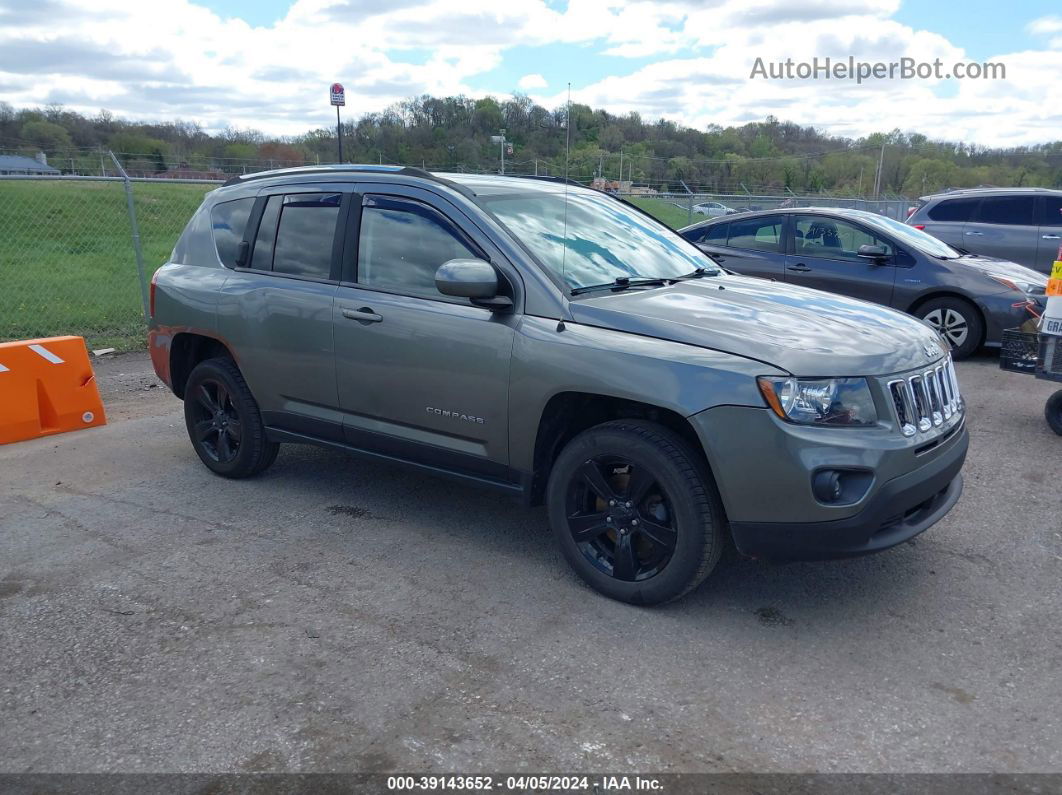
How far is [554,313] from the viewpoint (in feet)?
13.1

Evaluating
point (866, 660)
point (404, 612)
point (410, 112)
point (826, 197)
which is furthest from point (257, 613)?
point (826, 197)

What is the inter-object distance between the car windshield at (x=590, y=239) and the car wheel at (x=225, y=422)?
2065mm

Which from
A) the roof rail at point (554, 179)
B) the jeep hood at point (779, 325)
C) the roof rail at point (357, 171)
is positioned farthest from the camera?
the roof rail at point (554, 179)

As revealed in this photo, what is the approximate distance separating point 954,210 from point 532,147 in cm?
946

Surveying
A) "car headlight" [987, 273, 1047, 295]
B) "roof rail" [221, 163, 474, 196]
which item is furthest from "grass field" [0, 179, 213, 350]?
"car headlight" [987, 273, 1047, 295]

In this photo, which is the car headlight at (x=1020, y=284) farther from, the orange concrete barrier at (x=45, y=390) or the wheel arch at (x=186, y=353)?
the orange concrete barrier at (x=45, y=390)

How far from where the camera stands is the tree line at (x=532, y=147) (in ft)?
17.8

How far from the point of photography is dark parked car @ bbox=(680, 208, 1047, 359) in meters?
8.95

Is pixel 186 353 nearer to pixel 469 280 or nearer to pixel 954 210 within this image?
pixel 469 280

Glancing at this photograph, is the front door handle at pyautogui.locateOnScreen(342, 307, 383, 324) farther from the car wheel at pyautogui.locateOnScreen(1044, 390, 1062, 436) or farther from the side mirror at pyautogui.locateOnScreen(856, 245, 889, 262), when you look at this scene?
the side mirror at pyautogui.locateOnScreen(856, 245, 889, 262)

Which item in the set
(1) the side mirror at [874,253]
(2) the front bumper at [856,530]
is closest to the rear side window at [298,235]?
(2) the front bumper at [856,530]

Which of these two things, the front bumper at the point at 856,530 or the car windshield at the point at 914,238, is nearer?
the front bumper at the point at 856,530

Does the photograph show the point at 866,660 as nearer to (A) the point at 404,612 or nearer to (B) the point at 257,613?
(A) the point at 404,612

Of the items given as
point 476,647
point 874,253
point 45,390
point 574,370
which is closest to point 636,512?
point 574,370
